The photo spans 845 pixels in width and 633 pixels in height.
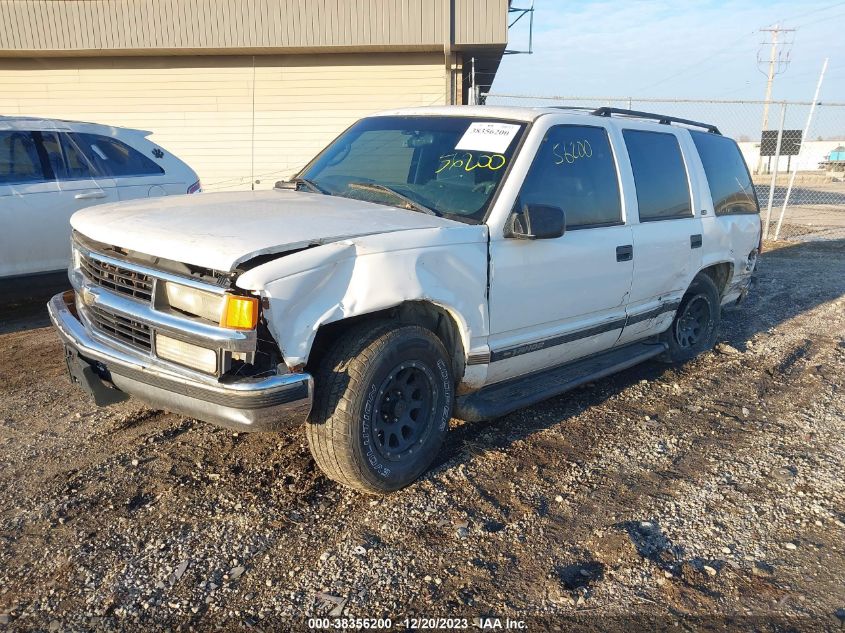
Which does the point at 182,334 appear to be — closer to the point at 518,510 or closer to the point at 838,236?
the point at 518,510

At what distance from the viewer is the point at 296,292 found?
273 centimetres

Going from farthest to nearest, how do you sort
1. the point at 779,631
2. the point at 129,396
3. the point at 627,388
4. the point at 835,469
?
the point at 627,388
the point at 835,469
the point at 129,396
the point at 779,631

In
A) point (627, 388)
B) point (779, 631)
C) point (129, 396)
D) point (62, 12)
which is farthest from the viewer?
point (62, 12)

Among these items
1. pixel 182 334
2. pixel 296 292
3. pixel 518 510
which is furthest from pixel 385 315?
pixel 518 510

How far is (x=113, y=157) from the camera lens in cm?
664

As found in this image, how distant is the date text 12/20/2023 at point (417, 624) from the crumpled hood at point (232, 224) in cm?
138

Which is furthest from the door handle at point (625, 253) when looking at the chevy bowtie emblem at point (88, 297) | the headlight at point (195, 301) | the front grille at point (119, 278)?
the chevy bowtie emblem at point (88, 297)


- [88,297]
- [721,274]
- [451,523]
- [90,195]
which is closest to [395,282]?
[451,523]

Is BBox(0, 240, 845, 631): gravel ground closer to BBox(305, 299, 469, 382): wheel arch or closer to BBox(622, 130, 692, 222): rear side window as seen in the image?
BBox(305, 299, 469, 382): wheel arch

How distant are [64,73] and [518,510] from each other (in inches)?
580

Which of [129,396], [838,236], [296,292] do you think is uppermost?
[296,292]

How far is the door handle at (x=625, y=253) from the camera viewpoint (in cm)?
433

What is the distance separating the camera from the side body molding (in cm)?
271

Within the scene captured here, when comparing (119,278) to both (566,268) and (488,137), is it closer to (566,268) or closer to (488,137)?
(488,137)
